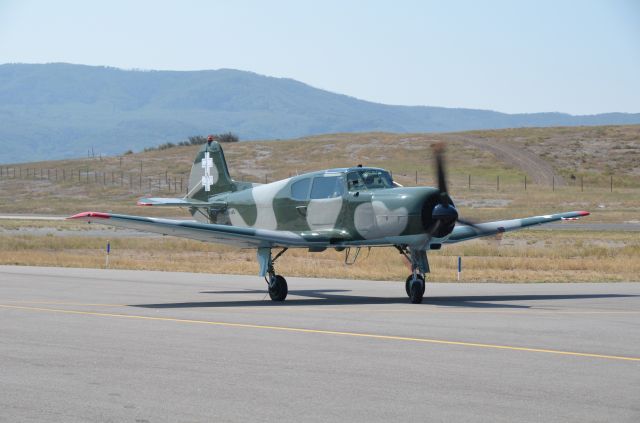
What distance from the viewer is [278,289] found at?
78.0ft

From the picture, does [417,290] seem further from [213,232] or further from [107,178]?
[107,178]

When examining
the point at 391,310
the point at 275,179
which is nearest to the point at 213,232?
the point at 391,310

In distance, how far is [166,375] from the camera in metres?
12.3

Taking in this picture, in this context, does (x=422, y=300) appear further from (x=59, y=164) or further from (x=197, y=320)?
(x=59, y=164)

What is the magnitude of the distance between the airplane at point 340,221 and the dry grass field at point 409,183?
257 inches

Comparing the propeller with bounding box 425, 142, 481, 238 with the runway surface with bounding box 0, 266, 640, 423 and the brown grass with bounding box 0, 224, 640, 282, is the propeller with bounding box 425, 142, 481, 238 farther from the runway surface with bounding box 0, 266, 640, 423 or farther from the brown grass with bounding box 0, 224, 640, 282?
the brown grass with bounding box 0, 224, 640, 282

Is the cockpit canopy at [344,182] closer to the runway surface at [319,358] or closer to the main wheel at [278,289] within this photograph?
the main wheel at [278,289]

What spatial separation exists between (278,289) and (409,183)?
75782 mm

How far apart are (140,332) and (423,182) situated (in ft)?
283

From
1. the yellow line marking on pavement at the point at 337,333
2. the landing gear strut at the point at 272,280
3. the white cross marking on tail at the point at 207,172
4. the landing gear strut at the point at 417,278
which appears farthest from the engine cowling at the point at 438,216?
the white cross marking on tail at the point at 207,172

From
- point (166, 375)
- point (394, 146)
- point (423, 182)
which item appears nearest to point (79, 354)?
point (166, 375)

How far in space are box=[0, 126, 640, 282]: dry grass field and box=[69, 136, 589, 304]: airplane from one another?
21.4 ft

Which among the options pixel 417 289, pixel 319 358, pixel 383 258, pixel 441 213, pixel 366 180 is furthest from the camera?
pixel 383 258

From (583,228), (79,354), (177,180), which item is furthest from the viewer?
(177,180)
